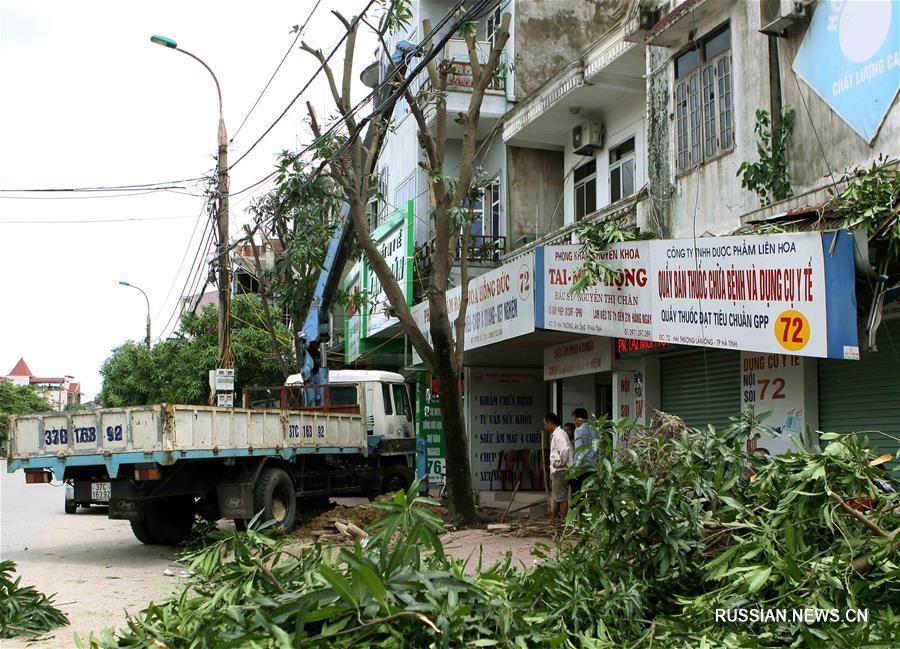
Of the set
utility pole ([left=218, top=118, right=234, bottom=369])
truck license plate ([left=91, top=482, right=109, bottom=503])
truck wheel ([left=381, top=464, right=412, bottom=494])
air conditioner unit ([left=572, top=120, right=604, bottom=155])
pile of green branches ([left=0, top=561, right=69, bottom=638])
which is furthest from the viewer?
utility pole ([left=218, top=118, right=234, bottom=369])

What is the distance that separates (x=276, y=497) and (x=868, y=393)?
27.0 feet

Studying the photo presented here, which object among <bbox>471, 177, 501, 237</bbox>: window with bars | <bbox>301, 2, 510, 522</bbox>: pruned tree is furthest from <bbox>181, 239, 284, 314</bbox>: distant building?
<bbox>301, 2, 510, 522</bbox>: pruned tree

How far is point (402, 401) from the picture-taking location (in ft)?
60.1

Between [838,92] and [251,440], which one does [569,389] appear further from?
[838,92]

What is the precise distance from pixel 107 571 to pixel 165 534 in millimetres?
2275

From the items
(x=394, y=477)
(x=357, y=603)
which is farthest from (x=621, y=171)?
(x=357, y=603)

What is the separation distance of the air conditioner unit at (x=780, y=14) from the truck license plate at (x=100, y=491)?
10.2 metres

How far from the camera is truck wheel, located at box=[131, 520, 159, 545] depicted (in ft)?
42.3

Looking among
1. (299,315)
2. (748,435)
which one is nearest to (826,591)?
(748,435)

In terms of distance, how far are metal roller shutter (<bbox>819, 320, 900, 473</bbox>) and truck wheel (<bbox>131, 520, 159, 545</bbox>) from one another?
30.2ft

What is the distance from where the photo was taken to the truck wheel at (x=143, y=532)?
12898mm

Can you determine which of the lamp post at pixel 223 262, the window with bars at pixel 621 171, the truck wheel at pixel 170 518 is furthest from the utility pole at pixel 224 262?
the window with bars at pixel 621 171

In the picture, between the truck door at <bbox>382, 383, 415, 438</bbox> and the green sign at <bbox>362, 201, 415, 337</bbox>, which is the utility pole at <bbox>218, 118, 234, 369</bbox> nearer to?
the green sign at <bbox>362, 201, 415, 337</bbox>

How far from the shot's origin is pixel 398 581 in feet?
14.9
